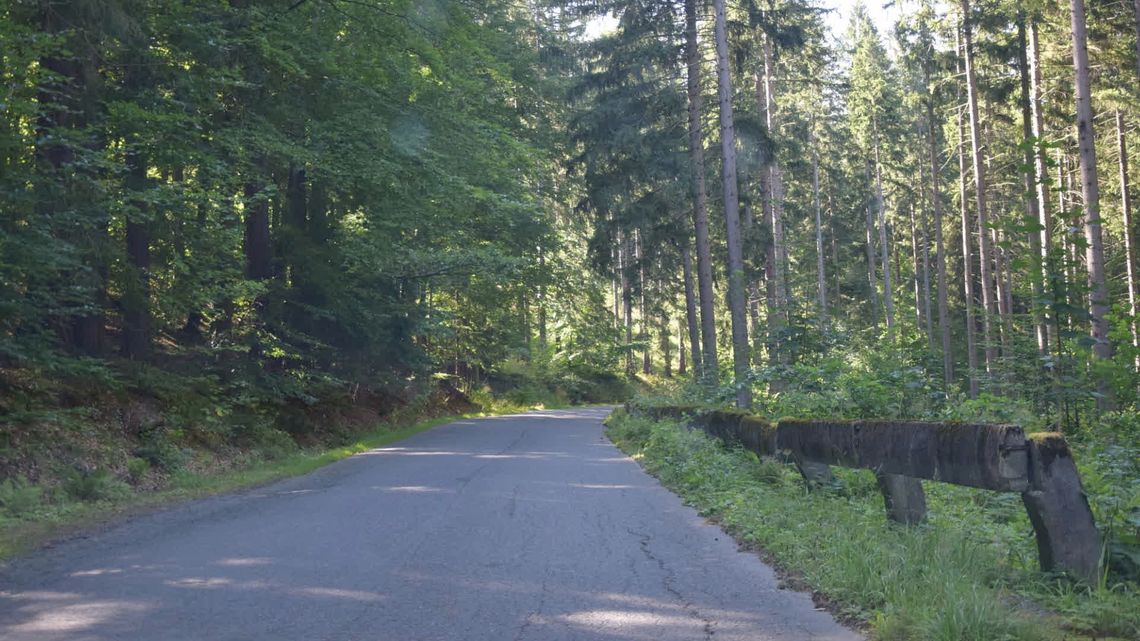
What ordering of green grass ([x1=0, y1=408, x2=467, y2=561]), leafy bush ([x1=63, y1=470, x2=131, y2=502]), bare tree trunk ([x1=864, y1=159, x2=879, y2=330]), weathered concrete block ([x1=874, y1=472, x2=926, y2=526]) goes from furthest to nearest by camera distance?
bare tree trunk ([x1=864, y1=159, x2=879, y2=330])
leafy bush ([x1=63, y1=470, x2=131, y2=502])
green grass ([x1=0, y1=408, x2=467, y2=561])
weathered concrete block ([x1=874, y1=472, x2=926, y2=526])

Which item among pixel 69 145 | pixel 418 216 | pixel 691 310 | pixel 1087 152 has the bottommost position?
pixel 691 310

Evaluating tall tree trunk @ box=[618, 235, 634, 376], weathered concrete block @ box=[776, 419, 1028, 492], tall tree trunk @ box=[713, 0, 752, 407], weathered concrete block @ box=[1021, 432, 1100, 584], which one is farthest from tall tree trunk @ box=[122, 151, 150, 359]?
tall tree trunk @ box=[618, 235, 634, 376]

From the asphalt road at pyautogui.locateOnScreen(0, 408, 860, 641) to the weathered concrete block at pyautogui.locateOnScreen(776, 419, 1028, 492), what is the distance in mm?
1151

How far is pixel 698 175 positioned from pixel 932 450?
20.5 m

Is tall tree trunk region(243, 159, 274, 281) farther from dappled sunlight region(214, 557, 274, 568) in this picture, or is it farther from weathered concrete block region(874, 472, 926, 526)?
weathered concrete block region(874, 472, 926, 526)

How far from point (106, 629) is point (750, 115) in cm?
2270

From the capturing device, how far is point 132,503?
37.4 feet

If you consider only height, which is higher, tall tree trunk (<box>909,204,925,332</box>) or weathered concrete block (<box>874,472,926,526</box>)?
tall tree trunk (<box>909,204,925,332</box>)

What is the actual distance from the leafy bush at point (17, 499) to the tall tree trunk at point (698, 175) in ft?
56.1

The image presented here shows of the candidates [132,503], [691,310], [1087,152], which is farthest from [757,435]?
[691,310]

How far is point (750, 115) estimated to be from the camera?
25.6 m

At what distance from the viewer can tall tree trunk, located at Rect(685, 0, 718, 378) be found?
25578mm

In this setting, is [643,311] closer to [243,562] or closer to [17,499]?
[17,499]

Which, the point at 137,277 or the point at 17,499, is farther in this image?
the point at 137,277
